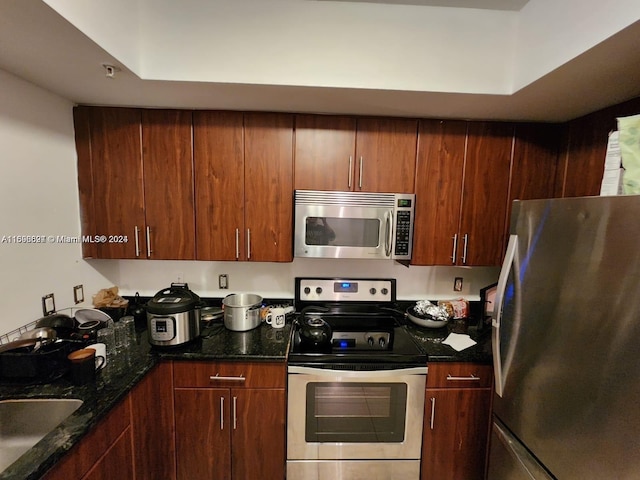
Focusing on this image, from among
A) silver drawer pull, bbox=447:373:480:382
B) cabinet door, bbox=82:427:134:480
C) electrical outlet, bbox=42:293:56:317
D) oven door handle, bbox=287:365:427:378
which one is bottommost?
cabinet door, bbox=82:427:134:480

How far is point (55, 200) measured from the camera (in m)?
1.62

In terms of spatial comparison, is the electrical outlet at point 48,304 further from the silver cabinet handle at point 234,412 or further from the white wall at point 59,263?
the silver cabinet handle at point 234,412

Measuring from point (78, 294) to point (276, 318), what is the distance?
120cm

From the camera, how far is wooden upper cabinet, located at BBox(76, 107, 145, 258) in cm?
173

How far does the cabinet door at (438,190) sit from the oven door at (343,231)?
0.23 meters

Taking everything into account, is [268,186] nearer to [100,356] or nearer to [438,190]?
[438,190]

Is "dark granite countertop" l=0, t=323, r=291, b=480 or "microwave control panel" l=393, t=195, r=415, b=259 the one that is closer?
"dark granite countertop" l=0, t=323, r=291, b=480

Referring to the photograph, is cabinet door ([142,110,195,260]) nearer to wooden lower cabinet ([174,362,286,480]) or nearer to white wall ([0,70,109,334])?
white wall ([0,70,109,334])

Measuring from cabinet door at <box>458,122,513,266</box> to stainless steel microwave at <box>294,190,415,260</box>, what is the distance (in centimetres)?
39

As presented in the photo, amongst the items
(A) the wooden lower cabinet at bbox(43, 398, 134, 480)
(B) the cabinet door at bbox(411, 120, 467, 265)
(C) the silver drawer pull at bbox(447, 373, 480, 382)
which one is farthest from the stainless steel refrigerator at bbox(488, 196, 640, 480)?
(A) the wooden lower cabinet at bbox(43, 398, 134, 480)

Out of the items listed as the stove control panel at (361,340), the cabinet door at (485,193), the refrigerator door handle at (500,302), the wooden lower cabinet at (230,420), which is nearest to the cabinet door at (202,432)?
the wooden lower cabinet at (230,420)

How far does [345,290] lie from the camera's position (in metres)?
2.09

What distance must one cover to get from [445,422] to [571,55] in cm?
179

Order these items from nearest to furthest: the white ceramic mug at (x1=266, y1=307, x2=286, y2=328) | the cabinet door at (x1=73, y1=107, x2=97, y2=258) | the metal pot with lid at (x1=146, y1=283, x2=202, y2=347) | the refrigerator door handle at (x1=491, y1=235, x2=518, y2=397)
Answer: the refrigerator door handle at (x1=491, y1=235, x2=518, y2=397) < the metal pot with lid at (x1=146, y1=283, x2=202, y2=347) < the cabinet door at (x1=73, y1=107, x2=97, y2=258) < the white ceramic mug at (x1=266, y1=307, x2=286, y2=328)
